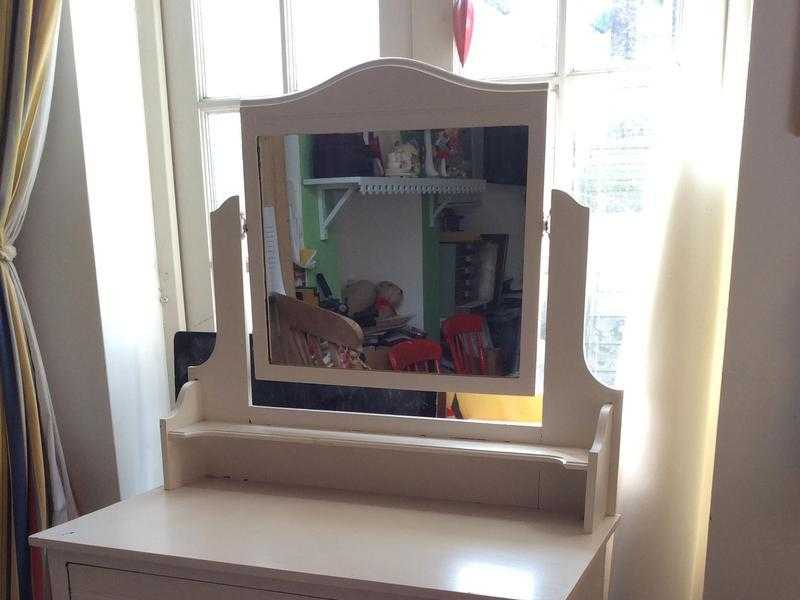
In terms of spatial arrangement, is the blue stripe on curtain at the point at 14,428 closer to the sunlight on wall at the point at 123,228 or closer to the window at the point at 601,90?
the sunlight on wall at the point at 123,228

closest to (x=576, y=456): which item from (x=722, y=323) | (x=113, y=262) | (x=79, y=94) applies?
(x=722, y=323)

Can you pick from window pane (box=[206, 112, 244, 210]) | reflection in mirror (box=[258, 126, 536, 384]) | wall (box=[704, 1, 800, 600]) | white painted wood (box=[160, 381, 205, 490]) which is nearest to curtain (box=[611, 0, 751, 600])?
wall (box=[704, 1, 800, 600])

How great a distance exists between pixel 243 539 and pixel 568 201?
709 mm

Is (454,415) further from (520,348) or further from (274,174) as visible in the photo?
(274,174)

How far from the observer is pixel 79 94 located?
130 cm

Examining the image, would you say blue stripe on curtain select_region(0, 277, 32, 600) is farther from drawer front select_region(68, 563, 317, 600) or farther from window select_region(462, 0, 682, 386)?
window select_region(462, 0, 682, 386)

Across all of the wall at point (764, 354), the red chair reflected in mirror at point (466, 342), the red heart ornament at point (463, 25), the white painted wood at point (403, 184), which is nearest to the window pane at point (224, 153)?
the white painted wood at point (403, 184)

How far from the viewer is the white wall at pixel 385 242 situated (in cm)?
108

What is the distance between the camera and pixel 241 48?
143 cm

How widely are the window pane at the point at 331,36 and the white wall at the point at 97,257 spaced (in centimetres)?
37

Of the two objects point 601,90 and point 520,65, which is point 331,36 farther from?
point 601,90

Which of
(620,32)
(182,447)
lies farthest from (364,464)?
(620,32)

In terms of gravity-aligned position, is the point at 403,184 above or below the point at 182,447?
above

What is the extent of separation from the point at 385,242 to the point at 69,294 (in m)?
0.74
